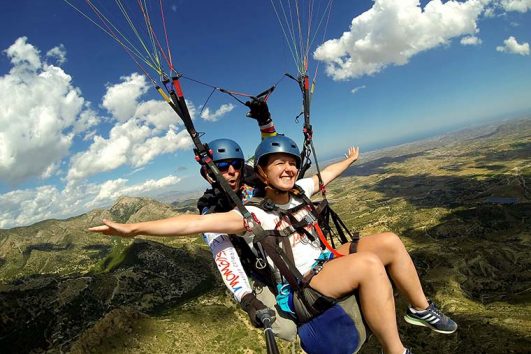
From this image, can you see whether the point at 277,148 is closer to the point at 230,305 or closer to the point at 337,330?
the point at 337,330

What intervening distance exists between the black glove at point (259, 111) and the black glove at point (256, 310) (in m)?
6.47

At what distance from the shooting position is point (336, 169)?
9.17 metres

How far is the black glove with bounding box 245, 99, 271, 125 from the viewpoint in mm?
11359

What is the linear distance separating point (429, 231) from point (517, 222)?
130 ft

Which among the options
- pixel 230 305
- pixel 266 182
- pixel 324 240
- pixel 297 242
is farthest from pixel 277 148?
pixel 230 305

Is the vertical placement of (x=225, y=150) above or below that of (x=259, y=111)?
below

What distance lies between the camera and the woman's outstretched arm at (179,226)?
4.90m

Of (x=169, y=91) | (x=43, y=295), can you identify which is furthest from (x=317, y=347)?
(x=43, y=295)

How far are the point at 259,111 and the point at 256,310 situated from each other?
7.03m

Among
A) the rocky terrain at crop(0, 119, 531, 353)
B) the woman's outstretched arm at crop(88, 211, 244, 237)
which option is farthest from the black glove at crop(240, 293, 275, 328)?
the rocky terrain at crop(0, 119, 531, 353)

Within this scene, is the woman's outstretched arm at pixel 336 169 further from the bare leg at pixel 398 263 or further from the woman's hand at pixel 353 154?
the bare leg at pixel 398 263

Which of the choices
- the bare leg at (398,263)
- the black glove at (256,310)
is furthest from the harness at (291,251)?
the bare leg at (398,263)

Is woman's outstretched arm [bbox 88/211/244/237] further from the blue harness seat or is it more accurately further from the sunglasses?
the sunglasses

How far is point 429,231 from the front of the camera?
633 feet
